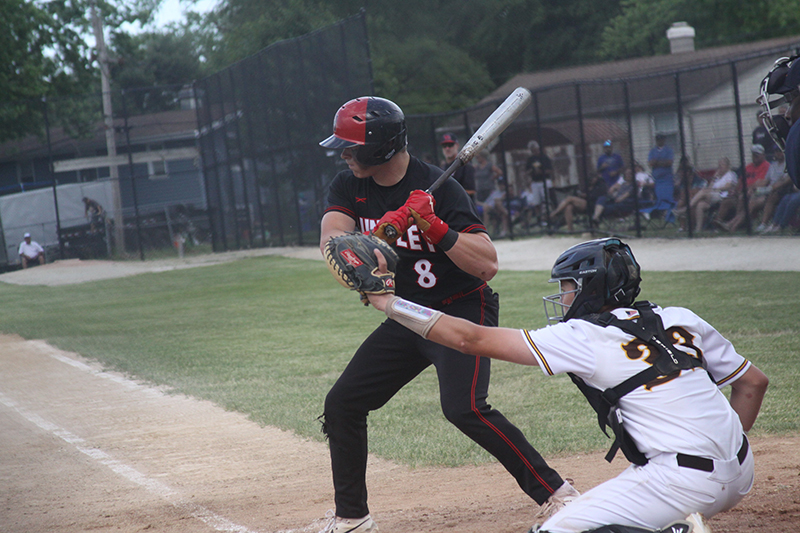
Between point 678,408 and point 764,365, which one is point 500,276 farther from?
point 678,408

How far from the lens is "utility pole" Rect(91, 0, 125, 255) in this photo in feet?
75.4

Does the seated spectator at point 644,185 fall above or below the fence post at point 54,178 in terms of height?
below

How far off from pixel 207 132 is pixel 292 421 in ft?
65.8

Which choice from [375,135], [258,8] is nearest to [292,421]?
[375,135]

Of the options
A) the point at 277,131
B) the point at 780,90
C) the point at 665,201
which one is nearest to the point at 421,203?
the point at 780,90

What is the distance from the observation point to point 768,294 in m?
8.80

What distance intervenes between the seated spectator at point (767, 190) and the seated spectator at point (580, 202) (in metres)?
3.02

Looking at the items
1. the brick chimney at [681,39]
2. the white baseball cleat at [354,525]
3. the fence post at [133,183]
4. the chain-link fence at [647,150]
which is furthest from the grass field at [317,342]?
the brick chimney at [681,39]

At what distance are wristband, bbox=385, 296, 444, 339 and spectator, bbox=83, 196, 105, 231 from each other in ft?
72.9

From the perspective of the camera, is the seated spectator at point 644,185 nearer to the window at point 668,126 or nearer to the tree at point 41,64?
the window at point 668,126

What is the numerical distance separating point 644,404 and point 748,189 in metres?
11.4

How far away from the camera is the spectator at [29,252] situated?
2122 centimetres

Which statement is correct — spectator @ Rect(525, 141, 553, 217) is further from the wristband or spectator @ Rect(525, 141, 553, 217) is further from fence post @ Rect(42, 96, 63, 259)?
the wristband

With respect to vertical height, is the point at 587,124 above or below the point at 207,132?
below
